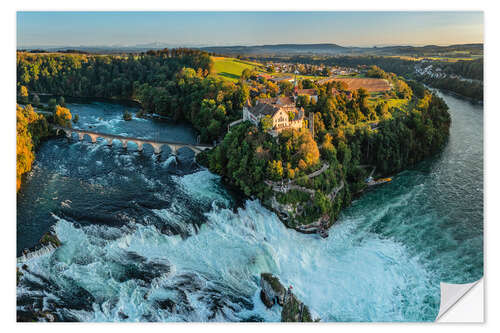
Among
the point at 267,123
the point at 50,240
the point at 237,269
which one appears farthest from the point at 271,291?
the point at 267,123

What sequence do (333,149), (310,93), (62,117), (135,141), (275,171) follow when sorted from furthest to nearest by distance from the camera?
(62,117)
(135,141)
(310,93)
(333,149)
(275,171)

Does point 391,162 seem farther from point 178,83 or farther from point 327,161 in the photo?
point 178,83

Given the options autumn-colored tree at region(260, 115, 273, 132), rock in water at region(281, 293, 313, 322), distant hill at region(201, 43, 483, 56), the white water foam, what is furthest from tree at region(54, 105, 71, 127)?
rock in water at region(281, 293, 313, 322)

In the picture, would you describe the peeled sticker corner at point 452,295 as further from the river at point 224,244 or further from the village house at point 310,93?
the village house at point 310,93

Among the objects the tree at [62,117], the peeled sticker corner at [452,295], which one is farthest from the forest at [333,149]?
the tree at [62,117]

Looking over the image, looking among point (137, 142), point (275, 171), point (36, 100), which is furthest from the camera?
point (36, 100)

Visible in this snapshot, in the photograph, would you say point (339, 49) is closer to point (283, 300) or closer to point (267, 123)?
point (267, 123)

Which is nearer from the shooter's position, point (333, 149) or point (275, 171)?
point (275, 171)
